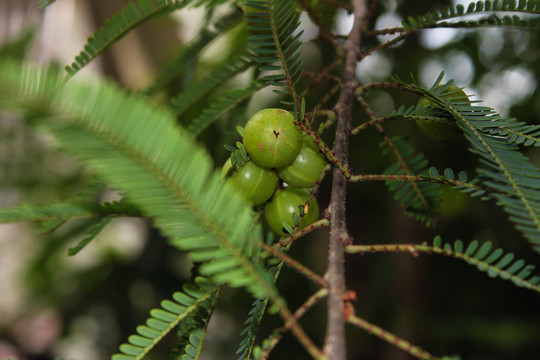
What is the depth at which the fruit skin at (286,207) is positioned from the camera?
0.90 metres

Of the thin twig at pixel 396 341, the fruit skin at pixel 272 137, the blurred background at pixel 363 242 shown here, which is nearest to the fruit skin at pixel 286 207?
the fruit skin at pixel 272 137

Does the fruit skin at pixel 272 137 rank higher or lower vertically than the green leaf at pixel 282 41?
lower

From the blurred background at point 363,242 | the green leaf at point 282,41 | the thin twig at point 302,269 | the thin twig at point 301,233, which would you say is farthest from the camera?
the blurred background at point 363,242

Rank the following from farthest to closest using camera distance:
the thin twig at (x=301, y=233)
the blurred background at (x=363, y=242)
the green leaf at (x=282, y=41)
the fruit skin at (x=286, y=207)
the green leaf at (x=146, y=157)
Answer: the blurred background at (x=363, y=242) < the fruit skin at (x=286, y=207) < the green leaf at (x=282, y=41) < the thin twig at (x=301, y=233) < the green leaf at (x=146, y=157)

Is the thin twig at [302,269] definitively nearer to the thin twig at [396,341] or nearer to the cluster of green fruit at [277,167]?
the thin twig at [396,341]

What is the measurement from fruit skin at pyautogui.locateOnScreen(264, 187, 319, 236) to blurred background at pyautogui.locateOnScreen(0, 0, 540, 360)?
2.56 ft

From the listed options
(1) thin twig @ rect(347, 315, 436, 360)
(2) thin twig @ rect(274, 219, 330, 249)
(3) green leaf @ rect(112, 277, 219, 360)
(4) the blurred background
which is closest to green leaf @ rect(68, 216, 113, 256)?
(3) green leaf @ rect(112, 277, 219, 360)

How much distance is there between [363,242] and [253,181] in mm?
1862

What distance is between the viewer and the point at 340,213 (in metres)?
0.66

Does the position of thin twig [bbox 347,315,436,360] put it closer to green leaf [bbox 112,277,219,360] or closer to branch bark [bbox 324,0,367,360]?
branch bark [bbox 324,0,367,360]

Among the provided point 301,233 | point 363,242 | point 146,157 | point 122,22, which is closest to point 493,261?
point 301,233

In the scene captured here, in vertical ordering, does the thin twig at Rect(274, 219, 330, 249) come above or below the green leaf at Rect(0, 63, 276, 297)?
above

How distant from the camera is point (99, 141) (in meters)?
0.42

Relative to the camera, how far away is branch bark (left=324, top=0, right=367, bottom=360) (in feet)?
1.51
